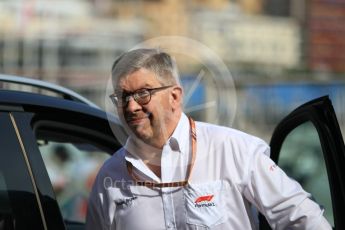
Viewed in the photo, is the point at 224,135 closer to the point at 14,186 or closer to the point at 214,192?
the point at 214,192

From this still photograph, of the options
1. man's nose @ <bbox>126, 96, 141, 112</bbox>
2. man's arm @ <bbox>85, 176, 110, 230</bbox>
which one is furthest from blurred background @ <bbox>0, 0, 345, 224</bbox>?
man's nose @ <bbox>126, 96, 141, 112</bbox>

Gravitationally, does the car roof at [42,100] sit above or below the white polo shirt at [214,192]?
above

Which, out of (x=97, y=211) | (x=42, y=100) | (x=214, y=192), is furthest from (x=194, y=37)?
(x=214, y=192)

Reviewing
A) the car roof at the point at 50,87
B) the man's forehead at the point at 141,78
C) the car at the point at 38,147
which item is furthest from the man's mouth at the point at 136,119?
the car roof at the point at 50,87

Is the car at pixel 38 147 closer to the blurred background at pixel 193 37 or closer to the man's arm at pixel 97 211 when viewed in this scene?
the man's arm at pixel 97 211

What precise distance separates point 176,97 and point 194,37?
5622 cm

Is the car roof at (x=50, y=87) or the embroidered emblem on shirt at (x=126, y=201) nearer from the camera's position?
the embroidered emblem on shirt at (x=126, y=201)

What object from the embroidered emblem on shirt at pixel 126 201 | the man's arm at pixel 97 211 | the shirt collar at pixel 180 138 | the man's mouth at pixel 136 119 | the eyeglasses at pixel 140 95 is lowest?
the man's arm at pixel 97 211

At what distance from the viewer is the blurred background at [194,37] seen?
153ft

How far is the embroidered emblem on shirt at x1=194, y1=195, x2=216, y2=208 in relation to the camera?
2477 mm

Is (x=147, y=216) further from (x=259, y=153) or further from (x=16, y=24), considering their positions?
(x=16, y=24)

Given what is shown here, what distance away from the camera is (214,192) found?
8.15 ft

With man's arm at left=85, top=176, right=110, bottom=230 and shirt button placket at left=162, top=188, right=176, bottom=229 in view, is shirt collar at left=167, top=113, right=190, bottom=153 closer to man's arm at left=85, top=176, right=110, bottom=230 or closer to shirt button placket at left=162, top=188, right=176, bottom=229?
shirt button placket at left=162, top=188, right=176, bottom=229

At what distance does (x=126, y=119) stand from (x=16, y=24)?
54123 millimetres
